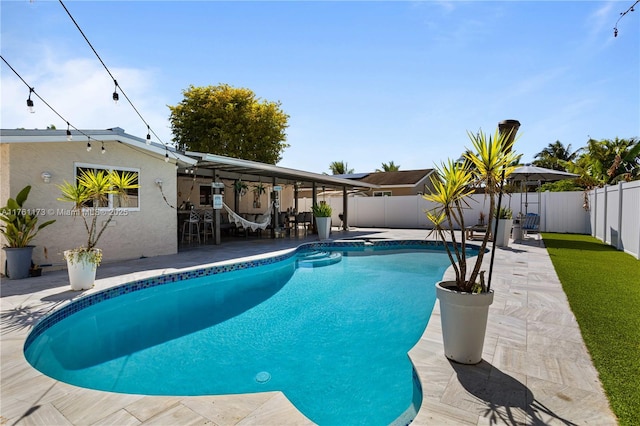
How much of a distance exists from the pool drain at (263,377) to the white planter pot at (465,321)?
1721mm

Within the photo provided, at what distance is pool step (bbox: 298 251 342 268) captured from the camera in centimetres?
898

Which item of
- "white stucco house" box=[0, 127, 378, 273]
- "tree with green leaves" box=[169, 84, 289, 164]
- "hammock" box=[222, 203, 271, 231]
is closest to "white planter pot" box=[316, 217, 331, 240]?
"hammock" box=[222, 203, 271, 231]

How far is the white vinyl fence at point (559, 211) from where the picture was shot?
27.4 ft

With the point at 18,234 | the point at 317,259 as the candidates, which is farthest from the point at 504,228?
the point at 18,234

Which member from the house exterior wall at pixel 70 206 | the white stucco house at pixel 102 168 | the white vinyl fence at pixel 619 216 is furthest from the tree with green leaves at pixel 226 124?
the white vinyl fence at pixel 619 216

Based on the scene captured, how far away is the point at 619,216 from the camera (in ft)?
29.4

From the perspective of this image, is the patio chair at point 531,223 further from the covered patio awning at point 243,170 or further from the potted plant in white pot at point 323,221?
the potted plant in white pot at point 323,221

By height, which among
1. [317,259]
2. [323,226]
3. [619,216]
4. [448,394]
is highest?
[619,216]

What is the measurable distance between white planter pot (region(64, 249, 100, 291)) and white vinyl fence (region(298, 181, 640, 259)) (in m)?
5.19

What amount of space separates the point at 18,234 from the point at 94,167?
1.95 meters

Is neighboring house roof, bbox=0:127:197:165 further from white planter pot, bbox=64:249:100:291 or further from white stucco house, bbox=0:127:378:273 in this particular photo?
white planter pot, bbox=64:249:100:291

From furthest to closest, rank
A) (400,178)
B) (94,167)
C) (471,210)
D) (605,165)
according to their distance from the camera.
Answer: (400,178) → (605,165) → (471,210) → (94,167)

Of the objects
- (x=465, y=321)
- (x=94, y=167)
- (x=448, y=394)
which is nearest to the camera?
(x=448, y=394)

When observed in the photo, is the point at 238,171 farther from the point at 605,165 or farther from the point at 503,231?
the point at 605,165
